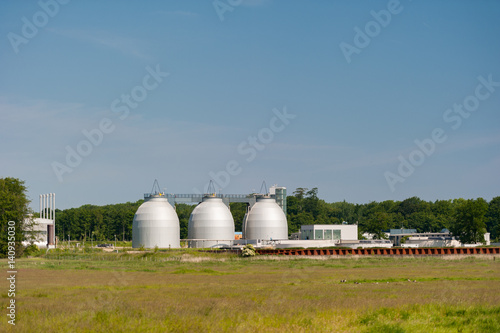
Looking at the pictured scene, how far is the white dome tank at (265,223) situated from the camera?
144250 mm

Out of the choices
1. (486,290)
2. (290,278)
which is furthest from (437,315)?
(290,278)

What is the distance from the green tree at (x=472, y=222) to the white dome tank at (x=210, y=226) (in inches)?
1940

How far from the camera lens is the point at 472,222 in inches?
4771

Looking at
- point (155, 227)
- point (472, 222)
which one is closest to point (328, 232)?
point (472, 222)

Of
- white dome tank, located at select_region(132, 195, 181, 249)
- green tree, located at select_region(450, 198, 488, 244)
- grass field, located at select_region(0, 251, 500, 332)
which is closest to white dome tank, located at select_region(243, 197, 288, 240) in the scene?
white dome tank, located at select_region(132, 195, 181, 249)

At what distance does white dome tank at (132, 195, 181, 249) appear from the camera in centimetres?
13325

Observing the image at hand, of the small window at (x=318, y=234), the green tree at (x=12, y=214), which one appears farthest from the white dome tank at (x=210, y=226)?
the green tree at (x=12, y=214)

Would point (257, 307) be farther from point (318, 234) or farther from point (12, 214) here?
point (318, 234)

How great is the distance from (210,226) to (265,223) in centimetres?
1359

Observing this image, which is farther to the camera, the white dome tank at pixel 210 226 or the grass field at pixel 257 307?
the white dome tank at pixel 210 226

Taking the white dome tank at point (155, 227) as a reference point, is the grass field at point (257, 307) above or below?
below

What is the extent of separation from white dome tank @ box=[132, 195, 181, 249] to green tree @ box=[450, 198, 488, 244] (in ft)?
196

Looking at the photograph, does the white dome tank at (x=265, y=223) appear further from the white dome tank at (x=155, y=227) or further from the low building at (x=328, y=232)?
the white dome tank at (x=155, y=227)

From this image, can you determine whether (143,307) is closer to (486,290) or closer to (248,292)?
(248,292)
